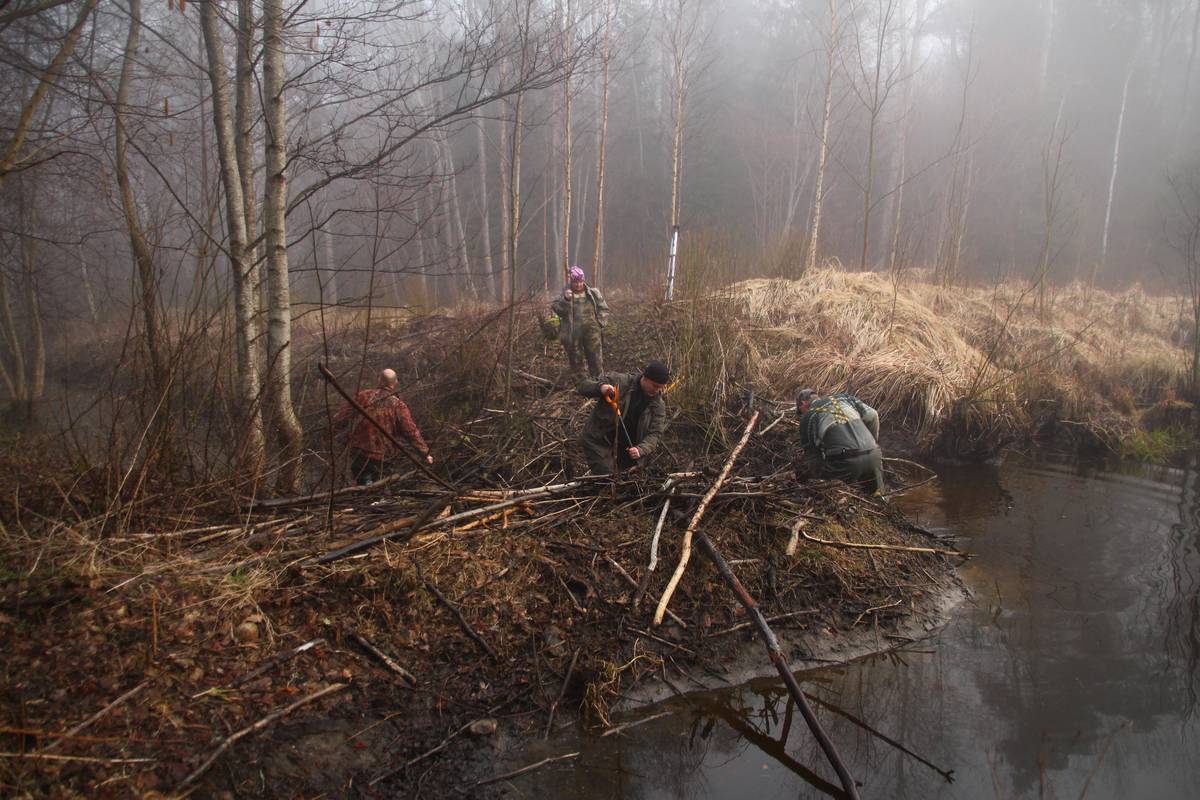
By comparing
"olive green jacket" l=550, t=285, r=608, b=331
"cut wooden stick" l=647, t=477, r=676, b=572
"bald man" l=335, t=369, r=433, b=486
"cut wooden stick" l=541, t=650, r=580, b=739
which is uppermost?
"olive green jacket" l=550, t=285, r=608, b=331

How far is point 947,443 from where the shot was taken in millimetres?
8977

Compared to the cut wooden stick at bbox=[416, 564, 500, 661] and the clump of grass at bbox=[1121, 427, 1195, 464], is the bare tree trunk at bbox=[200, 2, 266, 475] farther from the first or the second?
the clump of grass at bbox=[1121, 427, 1195, 464]

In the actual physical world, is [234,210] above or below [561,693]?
above

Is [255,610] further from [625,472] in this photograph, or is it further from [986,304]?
[986,304]

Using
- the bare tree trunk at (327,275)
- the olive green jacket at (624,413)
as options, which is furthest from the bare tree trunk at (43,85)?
the olive green jacket at (624,413)

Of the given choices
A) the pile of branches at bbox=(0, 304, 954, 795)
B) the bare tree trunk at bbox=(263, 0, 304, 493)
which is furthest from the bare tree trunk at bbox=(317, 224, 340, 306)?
the pile of branches at bbox=(0, 304, 954, 795)

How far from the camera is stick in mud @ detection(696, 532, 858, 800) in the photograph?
2916mm

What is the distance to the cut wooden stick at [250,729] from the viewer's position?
253 cm

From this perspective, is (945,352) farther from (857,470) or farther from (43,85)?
(43,85)

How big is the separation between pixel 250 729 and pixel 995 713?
3.90 m

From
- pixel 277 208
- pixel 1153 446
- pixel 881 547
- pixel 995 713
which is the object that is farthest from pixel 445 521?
pixel 1153 446

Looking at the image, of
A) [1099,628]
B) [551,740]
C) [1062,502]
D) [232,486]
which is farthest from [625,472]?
[1062,502]

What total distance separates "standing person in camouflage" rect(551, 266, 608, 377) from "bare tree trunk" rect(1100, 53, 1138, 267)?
2048 centimetres

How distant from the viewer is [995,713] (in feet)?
12.7
